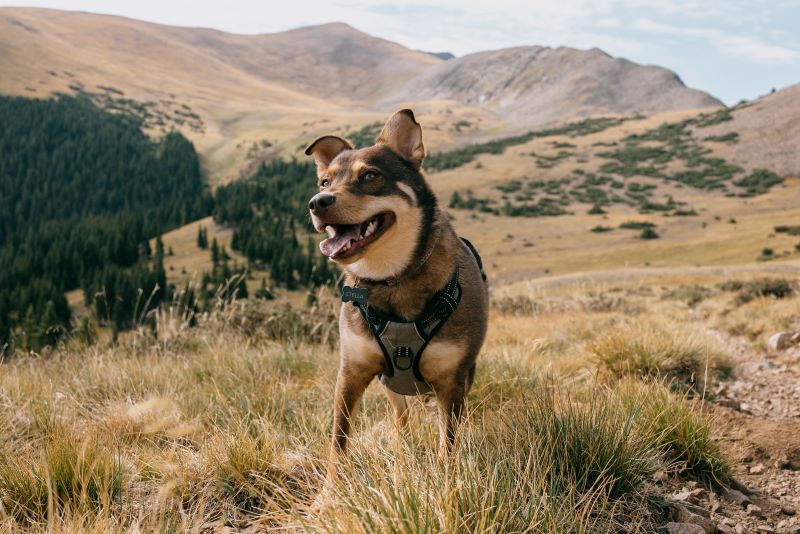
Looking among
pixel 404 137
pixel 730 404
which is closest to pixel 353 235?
pixel 404 137

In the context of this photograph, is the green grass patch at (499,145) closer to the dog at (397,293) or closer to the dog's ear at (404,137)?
the dog's ear at (404,137)

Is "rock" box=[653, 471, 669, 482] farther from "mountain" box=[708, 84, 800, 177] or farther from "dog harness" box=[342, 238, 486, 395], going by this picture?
"mountain" box=[708, 84, 800, 177]

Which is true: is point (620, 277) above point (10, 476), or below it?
below

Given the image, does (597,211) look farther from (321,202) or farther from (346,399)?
(321,202)

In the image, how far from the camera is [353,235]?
3.43 meters

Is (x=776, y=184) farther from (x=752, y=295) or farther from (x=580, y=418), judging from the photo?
(x=580, y=418)

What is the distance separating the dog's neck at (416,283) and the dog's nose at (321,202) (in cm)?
73

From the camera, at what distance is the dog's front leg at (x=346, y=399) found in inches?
139

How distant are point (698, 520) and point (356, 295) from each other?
7.73ft

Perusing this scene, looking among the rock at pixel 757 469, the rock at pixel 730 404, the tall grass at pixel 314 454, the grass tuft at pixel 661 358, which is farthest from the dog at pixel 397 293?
the rock at pixel 730 404

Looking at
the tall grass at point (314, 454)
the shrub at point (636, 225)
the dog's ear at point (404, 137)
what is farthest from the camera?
the shrub at point (636, 225)

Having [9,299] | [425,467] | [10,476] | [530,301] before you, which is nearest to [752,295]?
[530,301]

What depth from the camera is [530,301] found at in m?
14.4

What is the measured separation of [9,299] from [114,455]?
90750mm
